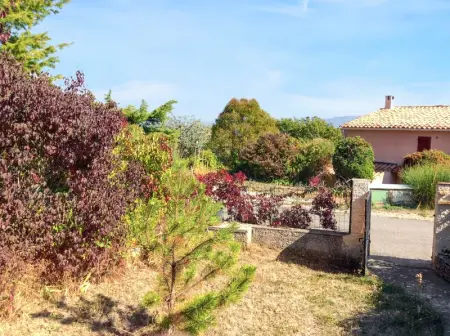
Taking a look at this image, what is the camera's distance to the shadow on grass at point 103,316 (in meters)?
4.96

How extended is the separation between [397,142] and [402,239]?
14.6m

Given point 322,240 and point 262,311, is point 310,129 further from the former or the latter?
point 262,311

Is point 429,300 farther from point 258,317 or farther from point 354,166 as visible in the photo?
point 354,166

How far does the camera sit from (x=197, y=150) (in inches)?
932

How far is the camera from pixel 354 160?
17.9 m

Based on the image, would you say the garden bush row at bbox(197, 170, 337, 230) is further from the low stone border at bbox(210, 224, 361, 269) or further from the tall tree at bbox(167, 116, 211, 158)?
the tall tree at bbox(167, 116, 211, 158)

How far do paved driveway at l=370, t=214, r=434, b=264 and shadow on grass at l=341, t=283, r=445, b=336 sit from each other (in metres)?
2.06

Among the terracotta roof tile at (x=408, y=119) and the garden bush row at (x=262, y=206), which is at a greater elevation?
the terracotta roof tile at (x=408, y=119)

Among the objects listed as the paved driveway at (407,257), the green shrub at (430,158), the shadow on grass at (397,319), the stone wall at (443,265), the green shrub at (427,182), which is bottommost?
the shadow on grass at (397,319)

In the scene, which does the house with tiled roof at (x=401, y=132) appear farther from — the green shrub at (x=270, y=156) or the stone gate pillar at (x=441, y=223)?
the stone gate pillar at (x=441, y=223)

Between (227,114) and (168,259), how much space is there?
2127cm

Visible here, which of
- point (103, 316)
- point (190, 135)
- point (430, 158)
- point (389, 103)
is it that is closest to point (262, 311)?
point (103, 316)

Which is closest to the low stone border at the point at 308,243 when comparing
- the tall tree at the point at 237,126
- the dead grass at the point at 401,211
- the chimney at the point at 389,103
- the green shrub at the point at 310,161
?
the dead grass at the point at 401,211

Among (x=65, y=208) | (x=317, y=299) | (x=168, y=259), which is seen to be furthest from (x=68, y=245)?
(x=317, y=299)
